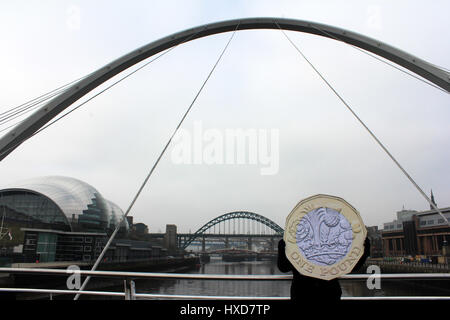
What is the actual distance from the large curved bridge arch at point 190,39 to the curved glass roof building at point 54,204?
131ft

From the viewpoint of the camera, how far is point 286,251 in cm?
225

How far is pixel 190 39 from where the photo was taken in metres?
8.66

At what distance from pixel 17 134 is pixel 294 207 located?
21.6 ft

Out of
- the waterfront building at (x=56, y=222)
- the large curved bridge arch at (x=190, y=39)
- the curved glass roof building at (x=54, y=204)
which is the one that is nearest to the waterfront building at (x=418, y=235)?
the large curved bridge arch at (x=190, y=39)

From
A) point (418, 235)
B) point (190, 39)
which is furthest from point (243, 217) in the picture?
point (190, 39)

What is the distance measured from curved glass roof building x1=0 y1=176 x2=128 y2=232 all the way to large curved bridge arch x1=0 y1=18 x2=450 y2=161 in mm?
40076

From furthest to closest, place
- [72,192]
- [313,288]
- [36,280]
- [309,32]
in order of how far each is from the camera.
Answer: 1. [72,192]
2. [36,280]
3. [309,32]
4. [313,288]

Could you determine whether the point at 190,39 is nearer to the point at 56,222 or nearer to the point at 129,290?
the point at 129,290

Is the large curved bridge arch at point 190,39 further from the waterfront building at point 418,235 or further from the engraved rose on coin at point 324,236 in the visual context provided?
the waterfront building at point 418,235

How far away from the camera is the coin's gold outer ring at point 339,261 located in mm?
2100

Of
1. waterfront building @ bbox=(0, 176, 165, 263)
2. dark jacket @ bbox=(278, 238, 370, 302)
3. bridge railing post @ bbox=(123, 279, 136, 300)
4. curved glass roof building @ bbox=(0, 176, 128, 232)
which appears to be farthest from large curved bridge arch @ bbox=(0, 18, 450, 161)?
curved glass roof building @ bbox=(0, 176, 128, 232)

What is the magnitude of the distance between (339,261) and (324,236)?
0.62 ft
